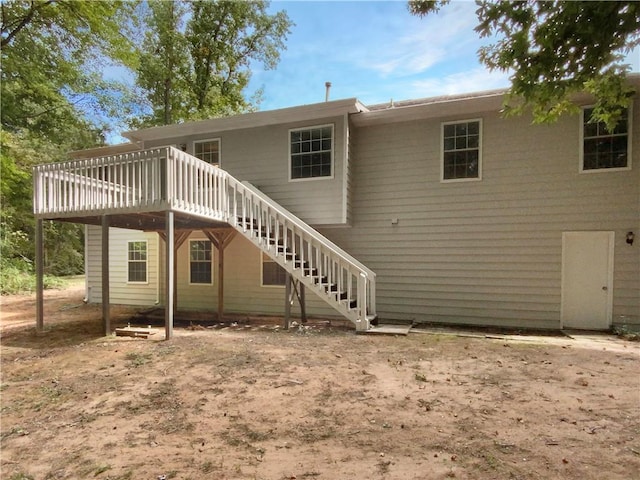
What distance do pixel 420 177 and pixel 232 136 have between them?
498cm

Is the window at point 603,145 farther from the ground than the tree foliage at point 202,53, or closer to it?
closer to it

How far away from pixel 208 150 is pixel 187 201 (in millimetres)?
3599

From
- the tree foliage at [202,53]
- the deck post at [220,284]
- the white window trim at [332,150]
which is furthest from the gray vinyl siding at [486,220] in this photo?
the tree foliage at [202,53]

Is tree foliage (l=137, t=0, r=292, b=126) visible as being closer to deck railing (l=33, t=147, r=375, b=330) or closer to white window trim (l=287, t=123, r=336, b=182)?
white window trim (l=287, t=123, r=336, b=182)

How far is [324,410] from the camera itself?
11.7 feet

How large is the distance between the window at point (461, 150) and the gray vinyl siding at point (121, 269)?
28.6 feet

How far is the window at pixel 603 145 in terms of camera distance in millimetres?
6953

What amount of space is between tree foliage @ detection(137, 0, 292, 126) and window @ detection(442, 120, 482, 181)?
581 inches

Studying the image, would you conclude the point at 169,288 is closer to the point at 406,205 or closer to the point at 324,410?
the point at 324,410

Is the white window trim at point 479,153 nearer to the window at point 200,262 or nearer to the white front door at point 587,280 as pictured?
the white front door at point 587,280

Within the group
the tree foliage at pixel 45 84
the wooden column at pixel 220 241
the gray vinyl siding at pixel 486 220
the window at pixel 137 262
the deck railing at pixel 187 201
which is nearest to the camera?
the deck railing at pixel 187 201

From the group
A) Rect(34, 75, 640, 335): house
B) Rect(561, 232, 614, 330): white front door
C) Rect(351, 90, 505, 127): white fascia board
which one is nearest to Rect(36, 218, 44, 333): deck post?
Rect(34, 75, 640, 335): house

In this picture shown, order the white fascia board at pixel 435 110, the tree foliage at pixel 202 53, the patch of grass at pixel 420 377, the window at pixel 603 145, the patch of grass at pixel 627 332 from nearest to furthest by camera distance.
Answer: the patch of grass at pixel 420 377, the patch of grass at pixel 627 332, the window at pixel 603 145, the white fascia board at pixel 435 110, the tree foliage at pixel 202 53

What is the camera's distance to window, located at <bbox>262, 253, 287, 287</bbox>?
969 centimetres
